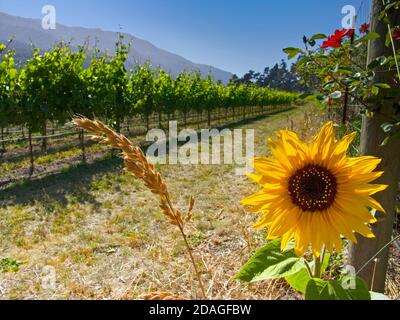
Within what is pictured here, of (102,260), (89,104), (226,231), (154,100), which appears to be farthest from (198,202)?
(154,100)

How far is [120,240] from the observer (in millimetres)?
4770

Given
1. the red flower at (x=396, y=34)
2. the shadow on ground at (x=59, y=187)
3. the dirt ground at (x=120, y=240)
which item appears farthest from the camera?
the shadow on ground at (x=59, y=187)

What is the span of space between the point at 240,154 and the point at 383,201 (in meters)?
9.81

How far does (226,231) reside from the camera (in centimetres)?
466

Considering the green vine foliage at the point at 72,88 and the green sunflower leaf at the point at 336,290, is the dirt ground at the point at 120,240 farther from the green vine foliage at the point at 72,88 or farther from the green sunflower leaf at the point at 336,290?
the green vine foliage at the point at 72,88

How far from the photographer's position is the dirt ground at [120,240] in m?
2.93

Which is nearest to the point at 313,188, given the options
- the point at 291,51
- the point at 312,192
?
the point at 312,192

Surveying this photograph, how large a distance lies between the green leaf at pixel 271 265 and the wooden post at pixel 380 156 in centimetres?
43

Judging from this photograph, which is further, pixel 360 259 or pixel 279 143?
pixel 360 259

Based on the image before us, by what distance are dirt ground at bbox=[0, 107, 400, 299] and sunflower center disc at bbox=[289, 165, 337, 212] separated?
3.27 ft

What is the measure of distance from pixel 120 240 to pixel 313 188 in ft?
13.5

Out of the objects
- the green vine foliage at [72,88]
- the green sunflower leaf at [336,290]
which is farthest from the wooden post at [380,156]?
the green vine foliage at [72,88]

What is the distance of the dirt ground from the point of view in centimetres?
293
